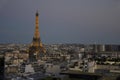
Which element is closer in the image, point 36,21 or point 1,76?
point 1,76

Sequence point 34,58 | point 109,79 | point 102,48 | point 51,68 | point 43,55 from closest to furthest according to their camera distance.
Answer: point 109,79
point 51,68
point 34,58
point 43,55
point 102,48

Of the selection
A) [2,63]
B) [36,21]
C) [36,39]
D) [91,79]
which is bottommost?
[91,79]

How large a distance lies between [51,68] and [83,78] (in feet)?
5.67

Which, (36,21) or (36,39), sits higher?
(36,21)

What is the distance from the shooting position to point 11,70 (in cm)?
982

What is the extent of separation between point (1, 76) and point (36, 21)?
10.8 meters

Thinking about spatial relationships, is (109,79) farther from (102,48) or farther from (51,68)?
(102,48)

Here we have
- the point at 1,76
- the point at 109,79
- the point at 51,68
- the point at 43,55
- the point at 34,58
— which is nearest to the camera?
the point at 1,76

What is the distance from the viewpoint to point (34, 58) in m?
14.3

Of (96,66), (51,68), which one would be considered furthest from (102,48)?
(51,68)

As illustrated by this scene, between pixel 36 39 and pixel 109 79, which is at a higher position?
pixel 36 39

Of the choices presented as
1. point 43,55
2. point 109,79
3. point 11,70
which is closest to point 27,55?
point 43,55

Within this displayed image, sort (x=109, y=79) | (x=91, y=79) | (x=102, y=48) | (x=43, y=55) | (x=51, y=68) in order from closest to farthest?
(x=109, y=79)
(x=91, y=79)
(x=51, y=68)
(x=43, y=55)
(x=102, y=48)

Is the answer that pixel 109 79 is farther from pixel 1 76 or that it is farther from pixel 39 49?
pixel 39 49
